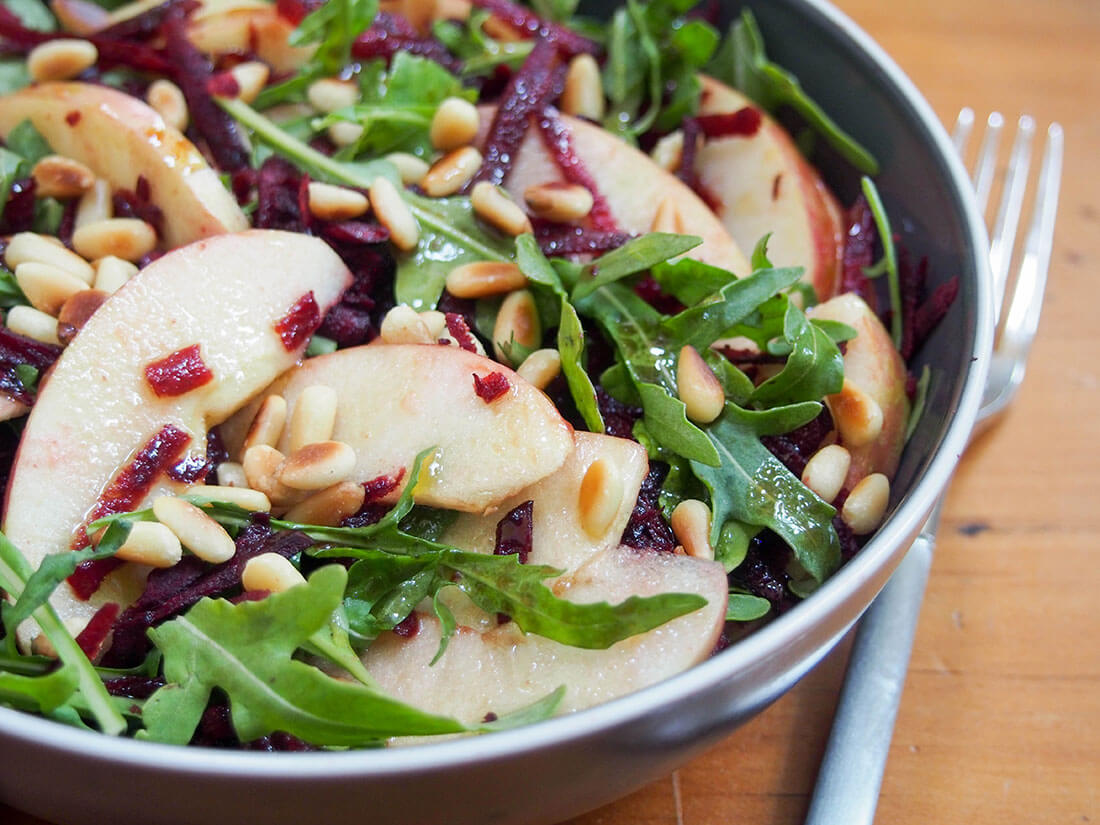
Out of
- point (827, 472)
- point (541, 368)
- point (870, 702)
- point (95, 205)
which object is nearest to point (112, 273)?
point (95, 205)

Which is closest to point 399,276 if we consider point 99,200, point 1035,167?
point 99,200

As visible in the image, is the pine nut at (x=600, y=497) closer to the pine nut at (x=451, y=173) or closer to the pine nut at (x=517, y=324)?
the pine nut at (x=517, y=324)

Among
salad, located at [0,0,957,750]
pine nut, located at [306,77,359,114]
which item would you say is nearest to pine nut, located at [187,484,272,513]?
salad, located at [0,0,957,750]

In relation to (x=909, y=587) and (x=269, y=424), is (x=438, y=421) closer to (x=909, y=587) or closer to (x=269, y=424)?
(x=269, y=424)

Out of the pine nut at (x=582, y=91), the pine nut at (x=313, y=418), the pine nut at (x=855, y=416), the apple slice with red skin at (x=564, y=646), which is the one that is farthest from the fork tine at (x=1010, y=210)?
the pine nut at (x=313, y=418)

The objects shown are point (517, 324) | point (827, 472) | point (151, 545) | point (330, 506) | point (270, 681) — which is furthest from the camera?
point (517, 324)

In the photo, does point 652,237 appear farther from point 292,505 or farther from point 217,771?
point 217,771
